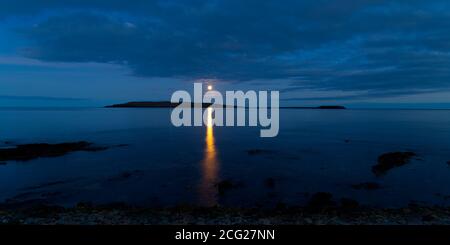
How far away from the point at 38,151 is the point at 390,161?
154 ft

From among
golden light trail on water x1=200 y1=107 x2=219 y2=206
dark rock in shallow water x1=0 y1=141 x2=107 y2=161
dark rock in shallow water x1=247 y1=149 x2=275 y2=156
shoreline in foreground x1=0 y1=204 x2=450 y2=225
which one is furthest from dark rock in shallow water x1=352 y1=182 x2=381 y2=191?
dark rock in shallow water x1=0 y1=141 x2=107 y2=161

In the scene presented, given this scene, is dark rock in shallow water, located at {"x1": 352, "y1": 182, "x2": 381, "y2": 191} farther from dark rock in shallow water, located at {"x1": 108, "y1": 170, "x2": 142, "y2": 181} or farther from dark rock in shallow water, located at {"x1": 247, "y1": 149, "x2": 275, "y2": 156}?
dark rock in shallow water, located at {"x1": 108, "y1": 170, "x2": 142, "y2": 181}

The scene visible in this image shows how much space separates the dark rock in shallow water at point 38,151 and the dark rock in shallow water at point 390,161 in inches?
1520

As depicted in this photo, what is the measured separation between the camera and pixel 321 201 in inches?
834

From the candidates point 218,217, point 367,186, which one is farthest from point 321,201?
point 218,217

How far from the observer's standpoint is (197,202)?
21.1 m

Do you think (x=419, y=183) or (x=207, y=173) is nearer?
(x=419, y=183)

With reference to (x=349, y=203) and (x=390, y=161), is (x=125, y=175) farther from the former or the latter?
(x=390, y=161)

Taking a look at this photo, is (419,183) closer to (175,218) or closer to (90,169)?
(175,218)

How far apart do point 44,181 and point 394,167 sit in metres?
36.2

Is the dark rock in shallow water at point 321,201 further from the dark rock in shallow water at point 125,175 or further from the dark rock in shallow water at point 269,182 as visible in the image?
the dark rock in shallow water at point 125,175

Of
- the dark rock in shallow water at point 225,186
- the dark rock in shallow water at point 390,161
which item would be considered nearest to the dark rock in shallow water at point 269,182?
the dark rock in shallow water at point 225,186

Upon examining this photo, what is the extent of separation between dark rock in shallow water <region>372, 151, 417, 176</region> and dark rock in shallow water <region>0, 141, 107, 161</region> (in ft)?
127
